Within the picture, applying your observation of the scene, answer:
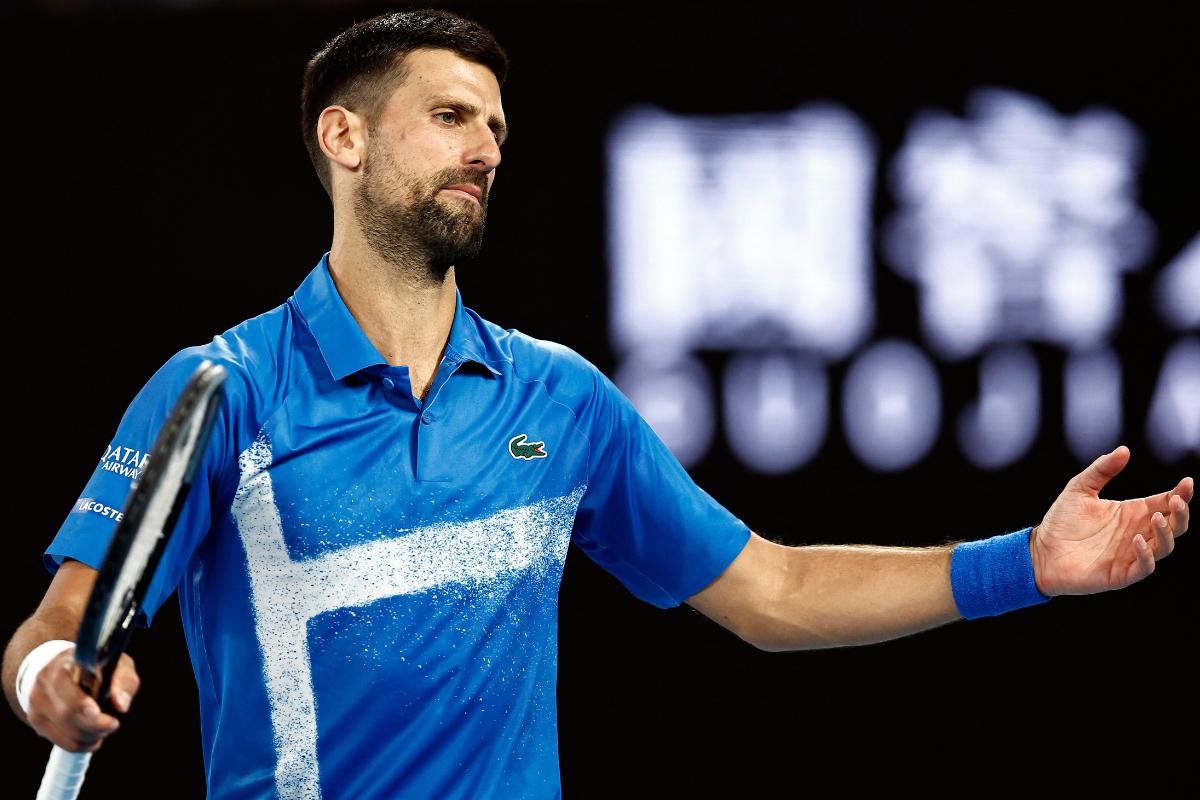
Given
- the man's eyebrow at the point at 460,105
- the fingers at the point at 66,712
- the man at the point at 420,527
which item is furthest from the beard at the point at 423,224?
the fingers at the point at 66,712

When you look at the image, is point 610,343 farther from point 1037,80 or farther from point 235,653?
point 235,653

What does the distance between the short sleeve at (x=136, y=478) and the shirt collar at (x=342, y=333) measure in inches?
7.3

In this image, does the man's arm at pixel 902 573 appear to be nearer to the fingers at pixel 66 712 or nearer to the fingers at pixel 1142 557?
the fingers at pixel 1142 557

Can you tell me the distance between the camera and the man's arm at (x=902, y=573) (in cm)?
215

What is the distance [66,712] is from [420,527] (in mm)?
627

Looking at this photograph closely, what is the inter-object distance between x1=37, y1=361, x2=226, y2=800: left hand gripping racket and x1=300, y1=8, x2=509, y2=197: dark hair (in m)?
0.93

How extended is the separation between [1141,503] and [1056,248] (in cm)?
176

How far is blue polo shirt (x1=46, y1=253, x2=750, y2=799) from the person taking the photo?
2002mm

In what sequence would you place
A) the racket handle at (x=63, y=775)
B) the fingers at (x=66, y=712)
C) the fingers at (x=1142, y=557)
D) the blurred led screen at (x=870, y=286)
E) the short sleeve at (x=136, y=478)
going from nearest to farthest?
the fingers at (x=66, y=712) → the racket handle at (x=63, y=775) → the short sleeve at (x=136, y=478) → the fingers at (x=1142, y=557) → the blurred led screen at (x=870, y=286)

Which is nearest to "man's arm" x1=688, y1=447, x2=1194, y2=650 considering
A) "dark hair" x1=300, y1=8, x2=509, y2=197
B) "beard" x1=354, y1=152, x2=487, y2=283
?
"beard" x1=354, y1=152, x2=487, y2=283

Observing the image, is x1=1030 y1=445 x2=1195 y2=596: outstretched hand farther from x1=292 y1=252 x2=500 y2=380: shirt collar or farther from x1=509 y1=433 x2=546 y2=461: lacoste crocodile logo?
x1=292 y1=252 x2=500 y2=380: shirt collar

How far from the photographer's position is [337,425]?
2.07 metres

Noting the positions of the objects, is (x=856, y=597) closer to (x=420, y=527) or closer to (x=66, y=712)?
(x=420, y=527)

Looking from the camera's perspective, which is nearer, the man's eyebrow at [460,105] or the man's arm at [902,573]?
the man's arm at [902,573]
